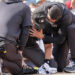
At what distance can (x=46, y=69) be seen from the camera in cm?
384

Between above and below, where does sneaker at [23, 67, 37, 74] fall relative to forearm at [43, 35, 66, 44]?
below

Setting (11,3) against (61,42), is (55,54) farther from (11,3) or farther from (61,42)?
(11,3)

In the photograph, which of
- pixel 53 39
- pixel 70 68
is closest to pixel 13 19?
pixel 53 39

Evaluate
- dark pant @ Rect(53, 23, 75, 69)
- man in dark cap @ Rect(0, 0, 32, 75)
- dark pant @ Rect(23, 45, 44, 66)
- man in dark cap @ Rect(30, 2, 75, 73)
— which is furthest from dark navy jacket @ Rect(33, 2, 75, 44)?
man in dark cap @ Rect(0, 0, 32, 75)

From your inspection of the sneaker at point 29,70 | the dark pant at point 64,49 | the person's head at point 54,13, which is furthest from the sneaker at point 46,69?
the person's head at point 54,13

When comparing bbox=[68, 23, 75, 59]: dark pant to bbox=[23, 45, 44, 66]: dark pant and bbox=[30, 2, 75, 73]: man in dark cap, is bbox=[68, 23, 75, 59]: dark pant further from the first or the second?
bbox=[23, 45, 44, 66]: dark pant

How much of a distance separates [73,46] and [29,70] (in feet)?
2.68

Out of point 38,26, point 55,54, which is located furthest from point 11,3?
point 55,54

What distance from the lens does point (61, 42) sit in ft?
13.5

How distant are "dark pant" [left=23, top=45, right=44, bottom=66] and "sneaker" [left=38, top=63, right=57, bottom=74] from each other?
0.09 metres

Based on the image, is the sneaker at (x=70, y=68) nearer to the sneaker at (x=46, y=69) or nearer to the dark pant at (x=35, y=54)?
the sneaker at (x=46, y=69)

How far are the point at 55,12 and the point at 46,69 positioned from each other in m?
0.95

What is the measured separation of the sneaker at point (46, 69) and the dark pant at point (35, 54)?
91 mm

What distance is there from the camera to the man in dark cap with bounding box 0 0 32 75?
304 centimetres
